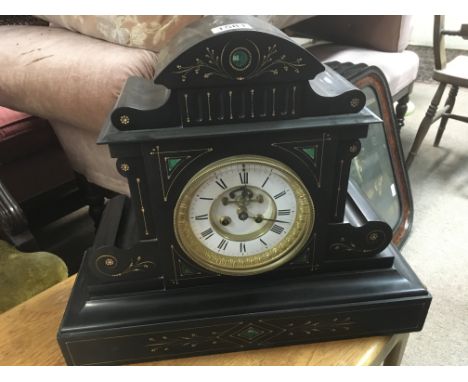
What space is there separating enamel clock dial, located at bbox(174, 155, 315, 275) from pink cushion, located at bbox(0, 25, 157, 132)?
1.35 ft

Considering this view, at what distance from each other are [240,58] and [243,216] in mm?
218

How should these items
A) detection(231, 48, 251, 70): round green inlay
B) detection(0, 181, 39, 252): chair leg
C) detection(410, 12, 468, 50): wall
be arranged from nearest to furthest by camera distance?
detection(231, 48, 251, 70): round green inlay → detection(0, 181, 39, 252): chair leg → detection(410, 12, 468, 50): wall

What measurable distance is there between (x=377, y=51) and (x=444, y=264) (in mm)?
829

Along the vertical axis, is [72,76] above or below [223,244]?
above

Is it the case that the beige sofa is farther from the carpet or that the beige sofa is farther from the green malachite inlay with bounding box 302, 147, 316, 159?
the carpet

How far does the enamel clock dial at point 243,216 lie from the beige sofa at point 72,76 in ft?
1.04

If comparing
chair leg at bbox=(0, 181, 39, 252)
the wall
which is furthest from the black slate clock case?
the wall

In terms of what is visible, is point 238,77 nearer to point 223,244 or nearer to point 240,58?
point 240,58

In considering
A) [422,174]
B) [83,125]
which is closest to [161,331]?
[83,125]

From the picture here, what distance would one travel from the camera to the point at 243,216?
60 cm

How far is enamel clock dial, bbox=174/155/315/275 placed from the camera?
22.2 inches

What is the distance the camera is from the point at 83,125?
1049 mm

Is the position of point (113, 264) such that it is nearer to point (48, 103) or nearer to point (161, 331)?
point (161, 331)

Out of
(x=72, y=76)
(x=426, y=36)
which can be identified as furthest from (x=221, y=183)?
(x=426, y=36)
